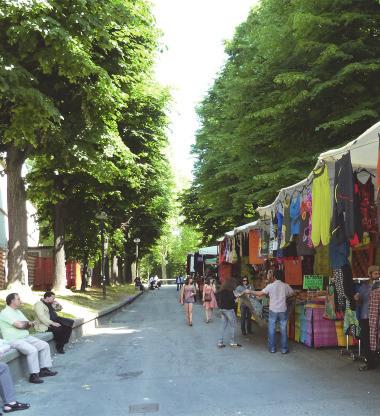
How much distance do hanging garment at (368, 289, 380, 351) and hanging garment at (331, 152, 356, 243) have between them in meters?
1.47

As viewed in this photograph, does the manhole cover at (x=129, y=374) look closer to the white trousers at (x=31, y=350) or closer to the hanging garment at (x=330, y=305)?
the white trousers at (x=31, y=350)

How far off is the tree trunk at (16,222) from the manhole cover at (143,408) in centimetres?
1185

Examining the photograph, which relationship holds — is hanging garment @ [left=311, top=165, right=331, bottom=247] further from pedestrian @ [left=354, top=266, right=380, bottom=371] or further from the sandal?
the sandal

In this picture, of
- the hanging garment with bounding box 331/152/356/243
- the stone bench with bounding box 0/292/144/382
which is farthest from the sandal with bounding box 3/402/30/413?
the hanging garment with bounding box 331/152/356/243

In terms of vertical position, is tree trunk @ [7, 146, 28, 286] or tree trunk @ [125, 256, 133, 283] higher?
tree trunk @ [7, 146, 28, 286]

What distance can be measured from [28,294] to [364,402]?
13.4 meters

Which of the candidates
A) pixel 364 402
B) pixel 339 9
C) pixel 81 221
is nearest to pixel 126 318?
pixel 81 221

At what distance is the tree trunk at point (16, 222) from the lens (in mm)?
17672

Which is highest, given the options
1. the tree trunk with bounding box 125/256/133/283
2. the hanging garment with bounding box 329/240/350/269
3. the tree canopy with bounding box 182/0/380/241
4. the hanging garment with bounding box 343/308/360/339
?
the tree canopy with bounding box 182/0/380/241

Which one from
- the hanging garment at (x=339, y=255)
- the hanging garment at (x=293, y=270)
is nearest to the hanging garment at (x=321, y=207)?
the hanging garment at (x=339, y=255)

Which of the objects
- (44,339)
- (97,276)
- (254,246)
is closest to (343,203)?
(44,339)

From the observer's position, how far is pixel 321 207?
8516 mm

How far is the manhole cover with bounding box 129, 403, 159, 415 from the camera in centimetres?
656

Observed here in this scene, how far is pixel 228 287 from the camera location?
12.5 m
